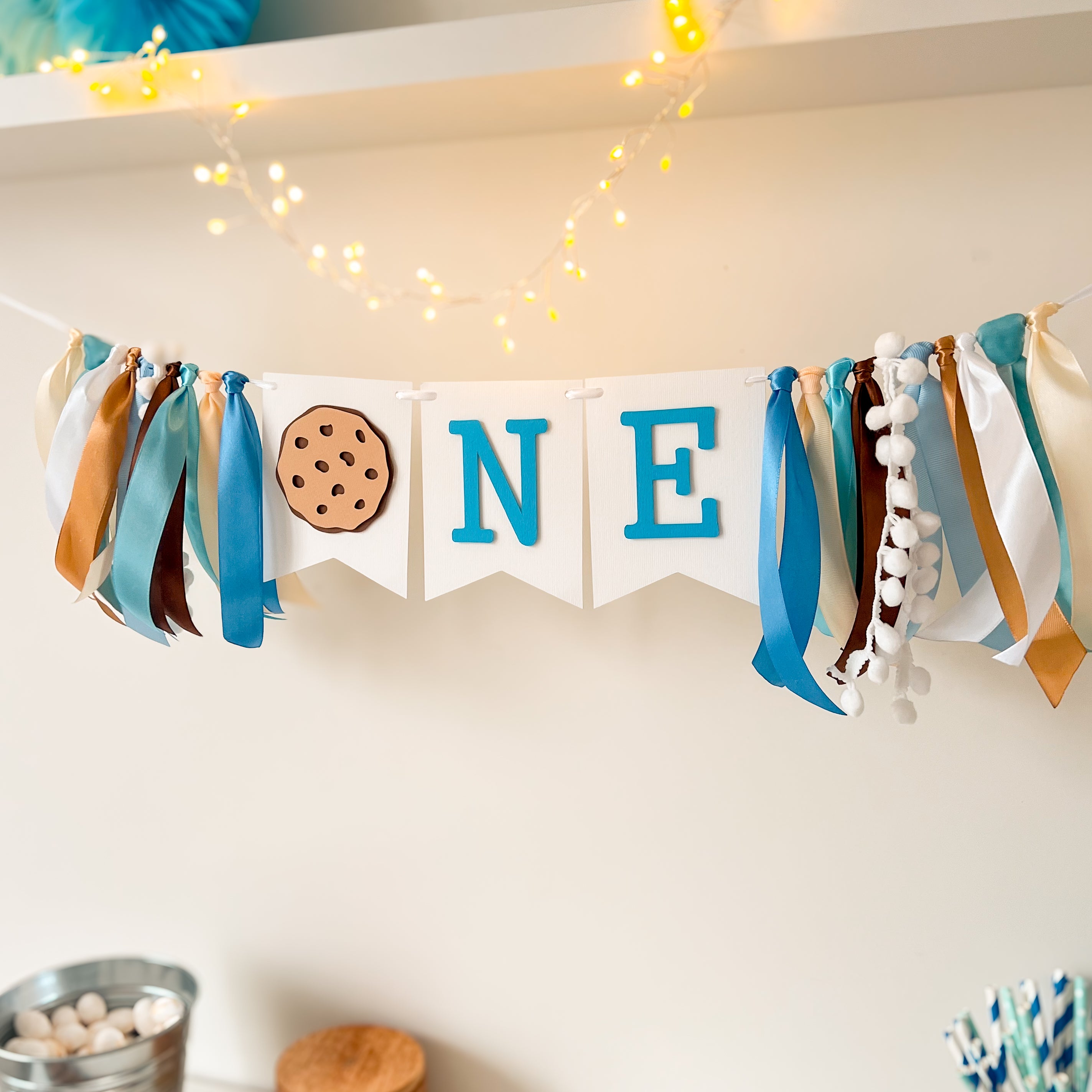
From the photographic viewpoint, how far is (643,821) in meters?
0.97

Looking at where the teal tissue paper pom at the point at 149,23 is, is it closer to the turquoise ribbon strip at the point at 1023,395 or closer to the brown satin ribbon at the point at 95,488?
the brown satin ribbon at the point at 95,488

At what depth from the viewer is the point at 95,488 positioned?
85 cm

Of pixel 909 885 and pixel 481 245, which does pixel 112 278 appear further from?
pixel 909 885

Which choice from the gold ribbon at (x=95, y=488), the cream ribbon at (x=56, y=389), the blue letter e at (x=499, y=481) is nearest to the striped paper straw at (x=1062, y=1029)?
the blue letter e at (x=499, y=481)

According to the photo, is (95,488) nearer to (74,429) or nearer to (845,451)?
(74,429)

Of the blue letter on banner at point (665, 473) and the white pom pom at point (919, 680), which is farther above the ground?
the blue letter on banner at point (665, 473)

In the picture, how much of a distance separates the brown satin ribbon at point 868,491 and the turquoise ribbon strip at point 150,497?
2.01 feet

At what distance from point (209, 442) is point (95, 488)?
117 mm

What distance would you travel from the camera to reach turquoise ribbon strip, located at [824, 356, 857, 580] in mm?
715

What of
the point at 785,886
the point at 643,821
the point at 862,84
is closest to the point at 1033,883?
the point at 785,886

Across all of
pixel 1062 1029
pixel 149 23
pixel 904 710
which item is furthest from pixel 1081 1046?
pixel 149 23

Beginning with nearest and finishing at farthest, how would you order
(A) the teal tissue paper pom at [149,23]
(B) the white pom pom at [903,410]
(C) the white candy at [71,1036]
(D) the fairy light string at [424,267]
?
(B) the white pom pom at [903,410] → (D) the fairy light string at [424,267] → (A) the teal tissue paper pom at [149,23] → (C) the white candy at [71,1036]

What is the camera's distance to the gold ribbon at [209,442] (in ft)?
2.80

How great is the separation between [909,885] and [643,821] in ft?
0.93
